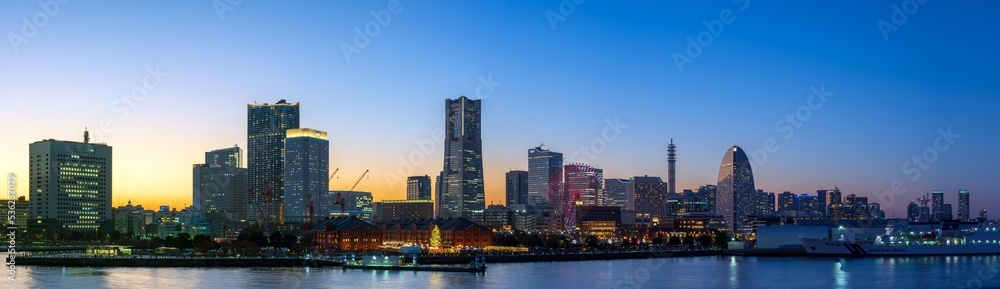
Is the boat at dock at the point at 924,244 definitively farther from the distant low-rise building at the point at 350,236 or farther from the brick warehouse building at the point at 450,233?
the distant low-rise building at the point at 350,236

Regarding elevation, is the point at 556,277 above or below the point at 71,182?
below

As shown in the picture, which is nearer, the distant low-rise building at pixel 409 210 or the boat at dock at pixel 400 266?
the boat at dock at pixel 400 266

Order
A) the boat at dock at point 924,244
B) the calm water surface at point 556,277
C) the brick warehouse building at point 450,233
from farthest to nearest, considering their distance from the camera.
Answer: the brick warehouse building at point 450,233 → the boat at dock at point 924,244 → the calm water surface at point 556,277

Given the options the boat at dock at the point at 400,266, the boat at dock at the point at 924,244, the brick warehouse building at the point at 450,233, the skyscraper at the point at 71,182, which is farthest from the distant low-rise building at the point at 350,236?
the skyscraper at the point at 71,182

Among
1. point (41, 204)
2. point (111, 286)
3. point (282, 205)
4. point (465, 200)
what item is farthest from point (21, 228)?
point (111, 286)

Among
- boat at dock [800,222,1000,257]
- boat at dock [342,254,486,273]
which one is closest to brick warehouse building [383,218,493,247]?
boat at dock [342,254,486,273]

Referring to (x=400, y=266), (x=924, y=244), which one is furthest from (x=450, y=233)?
(x=924, y=244)

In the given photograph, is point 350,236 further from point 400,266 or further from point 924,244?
point 924,244
